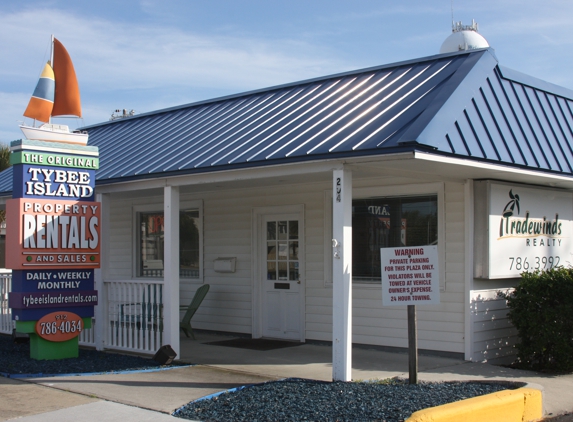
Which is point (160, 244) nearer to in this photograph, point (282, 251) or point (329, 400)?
point (282, 251)

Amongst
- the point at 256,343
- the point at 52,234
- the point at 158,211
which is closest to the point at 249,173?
the point at 52,234

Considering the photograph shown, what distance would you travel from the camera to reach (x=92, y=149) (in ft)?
34.1

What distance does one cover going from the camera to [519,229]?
33.7ft

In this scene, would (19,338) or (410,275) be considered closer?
(410,275)

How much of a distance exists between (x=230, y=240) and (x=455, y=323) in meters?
4.71

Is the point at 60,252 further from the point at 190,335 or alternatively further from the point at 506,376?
the point at 506,376

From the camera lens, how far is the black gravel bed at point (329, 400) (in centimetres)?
643

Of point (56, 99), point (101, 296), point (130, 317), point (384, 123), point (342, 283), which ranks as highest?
point (56, 99)

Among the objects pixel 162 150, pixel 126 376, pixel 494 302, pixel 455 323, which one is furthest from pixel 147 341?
pixel 494 302

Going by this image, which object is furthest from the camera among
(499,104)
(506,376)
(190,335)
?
(190,335)

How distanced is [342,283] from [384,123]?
77.5 inches

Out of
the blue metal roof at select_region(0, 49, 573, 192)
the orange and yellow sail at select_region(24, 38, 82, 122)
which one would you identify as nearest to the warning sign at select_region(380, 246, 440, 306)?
the blue metal roof at select_region(0, 49, 573, 192)

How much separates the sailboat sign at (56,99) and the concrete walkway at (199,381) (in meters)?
3.56

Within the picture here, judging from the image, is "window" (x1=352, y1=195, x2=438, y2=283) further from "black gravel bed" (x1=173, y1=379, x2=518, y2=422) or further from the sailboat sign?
the sailboat sign
